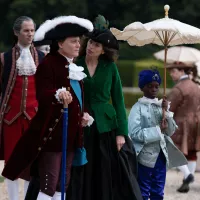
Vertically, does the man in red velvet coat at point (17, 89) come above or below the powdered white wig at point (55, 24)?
below

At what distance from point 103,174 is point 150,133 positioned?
2.43ft

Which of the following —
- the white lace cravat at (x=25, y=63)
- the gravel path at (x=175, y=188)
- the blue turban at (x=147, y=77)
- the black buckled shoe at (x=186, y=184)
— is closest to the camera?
the blue turban at (x=147, y=77)

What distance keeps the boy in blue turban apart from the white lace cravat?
894 millimetres

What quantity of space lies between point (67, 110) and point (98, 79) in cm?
75

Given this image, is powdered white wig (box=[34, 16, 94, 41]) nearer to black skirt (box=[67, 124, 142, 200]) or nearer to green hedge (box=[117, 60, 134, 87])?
black skirt (box=[67, 124, 142, 200])

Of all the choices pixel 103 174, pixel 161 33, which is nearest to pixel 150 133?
pixel 103 174

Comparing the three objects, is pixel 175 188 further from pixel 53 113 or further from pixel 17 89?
pixel 53 113

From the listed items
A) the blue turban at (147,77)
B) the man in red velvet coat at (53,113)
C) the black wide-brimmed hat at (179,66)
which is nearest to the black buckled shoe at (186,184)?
the black wide-brimmed hat at (179,66)

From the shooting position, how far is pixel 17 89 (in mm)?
6875

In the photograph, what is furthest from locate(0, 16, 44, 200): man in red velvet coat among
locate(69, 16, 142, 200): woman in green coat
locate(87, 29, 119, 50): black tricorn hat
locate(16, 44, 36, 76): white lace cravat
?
locate(87, 29, 119, 50): black tricorn hat

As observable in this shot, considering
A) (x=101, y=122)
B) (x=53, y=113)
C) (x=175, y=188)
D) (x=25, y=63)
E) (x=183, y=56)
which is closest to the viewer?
(x=53, y=113)

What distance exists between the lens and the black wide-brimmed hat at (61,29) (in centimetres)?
543

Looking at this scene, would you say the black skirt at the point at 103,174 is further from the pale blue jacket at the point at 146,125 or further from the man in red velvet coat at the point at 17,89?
the man in red velvet coat at the point at 17,89

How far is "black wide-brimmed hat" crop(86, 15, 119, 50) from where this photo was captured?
6035mm
